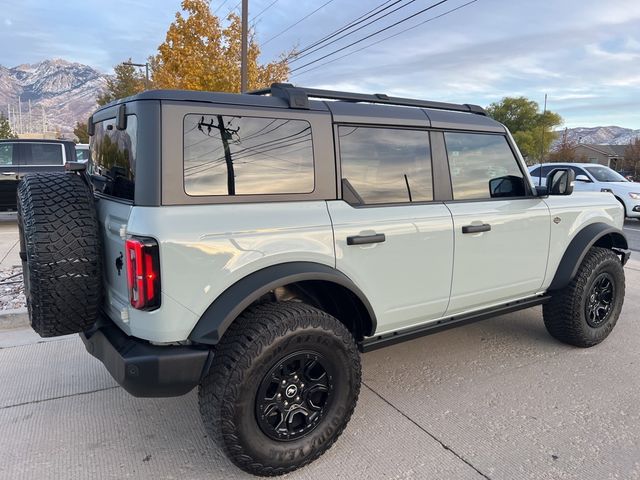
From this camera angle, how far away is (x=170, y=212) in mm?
2193

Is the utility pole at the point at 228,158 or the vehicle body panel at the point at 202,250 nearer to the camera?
the vehicle body panel at the point at 202,250

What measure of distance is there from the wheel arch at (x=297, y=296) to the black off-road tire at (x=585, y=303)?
78.4 inches

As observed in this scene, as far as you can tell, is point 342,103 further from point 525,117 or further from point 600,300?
point 525,117

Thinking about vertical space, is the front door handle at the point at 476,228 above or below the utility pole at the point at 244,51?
below

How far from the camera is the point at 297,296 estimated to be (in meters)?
2.83

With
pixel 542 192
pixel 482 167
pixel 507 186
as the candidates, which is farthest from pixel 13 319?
pixel 542 192

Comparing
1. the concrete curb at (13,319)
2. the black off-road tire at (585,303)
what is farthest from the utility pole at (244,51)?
the black off-road tire at (585,303)

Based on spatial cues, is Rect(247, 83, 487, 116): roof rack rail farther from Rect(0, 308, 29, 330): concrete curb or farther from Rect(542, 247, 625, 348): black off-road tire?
Rect(0, 308, 29, 330): concrete curb

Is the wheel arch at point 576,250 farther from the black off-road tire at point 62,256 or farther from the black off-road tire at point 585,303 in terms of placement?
the black off-road tire at point 62,256

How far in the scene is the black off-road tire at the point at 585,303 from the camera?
3.91 metres

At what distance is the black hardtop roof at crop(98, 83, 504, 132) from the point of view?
7.80ft

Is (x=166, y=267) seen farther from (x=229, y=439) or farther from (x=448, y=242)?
(x=448, y=242)

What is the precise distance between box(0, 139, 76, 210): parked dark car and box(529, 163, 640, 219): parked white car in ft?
37.5

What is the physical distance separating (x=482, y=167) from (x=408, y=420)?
182cm
